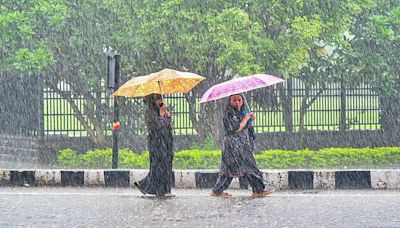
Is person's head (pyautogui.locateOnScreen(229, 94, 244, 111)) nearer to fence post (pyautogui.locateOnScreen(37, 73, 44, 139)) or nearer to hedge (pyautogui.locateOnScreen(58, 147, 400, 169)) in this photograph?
hedge (pyautogui.locateOnScreen(58, 147, 400, 169))

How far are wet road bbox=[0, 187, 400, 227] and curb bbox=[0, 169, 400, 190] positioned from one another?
448 millimetres

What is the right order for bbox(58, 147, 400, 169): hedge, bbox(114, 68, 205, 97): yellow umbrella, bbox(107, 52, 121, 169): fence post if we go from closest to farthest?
bbox(114, 68, 205, 97): yellow umbrella < bbox(107, 52, 121, 169): fence post < bbox(58, 147, 400, 169): hedge

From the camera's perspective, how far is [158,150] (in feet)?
45.6

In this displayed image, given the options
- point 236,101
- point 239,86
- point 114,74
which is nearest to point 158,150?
point 236,101

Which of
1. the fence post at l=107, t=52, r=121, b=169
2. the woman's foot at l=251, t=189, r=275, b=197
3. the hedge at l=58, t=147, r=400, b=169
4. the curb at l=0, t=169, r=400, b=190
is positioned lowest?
the woman's foot at l=251, t=189, r=275, b=197

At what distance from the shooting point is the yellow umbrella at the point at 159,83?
46.4 ft

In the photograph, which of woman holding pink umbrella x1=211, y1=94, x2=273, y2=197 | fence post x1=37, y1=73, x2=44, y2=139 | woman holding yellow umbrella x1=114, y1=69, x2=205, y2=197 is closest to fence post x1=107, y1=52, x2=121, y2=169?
woman holding yellow umbrella x1=114, y1=69, x2=205, y2=197

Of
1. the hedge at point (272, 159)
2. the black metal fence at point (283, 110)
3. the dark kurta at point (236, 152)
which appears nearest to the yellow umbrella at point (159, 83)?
the dark kurta at point (236, 152)

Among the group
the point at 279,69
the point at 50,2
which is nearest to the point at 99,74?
the point at 50,2

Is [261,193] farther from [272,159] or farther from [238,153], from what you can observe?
[272,159]

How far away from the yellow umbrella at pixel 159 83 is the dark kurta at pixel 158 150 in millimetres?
456

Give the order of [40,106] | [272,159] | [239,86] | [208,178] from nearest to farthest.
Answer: [239,86] < [208,178] < [272,159] < [40,106]

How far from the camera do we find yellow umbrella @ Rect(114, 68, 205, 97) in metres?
14.1

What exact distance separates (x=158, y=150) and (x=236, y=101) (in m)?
1.25
